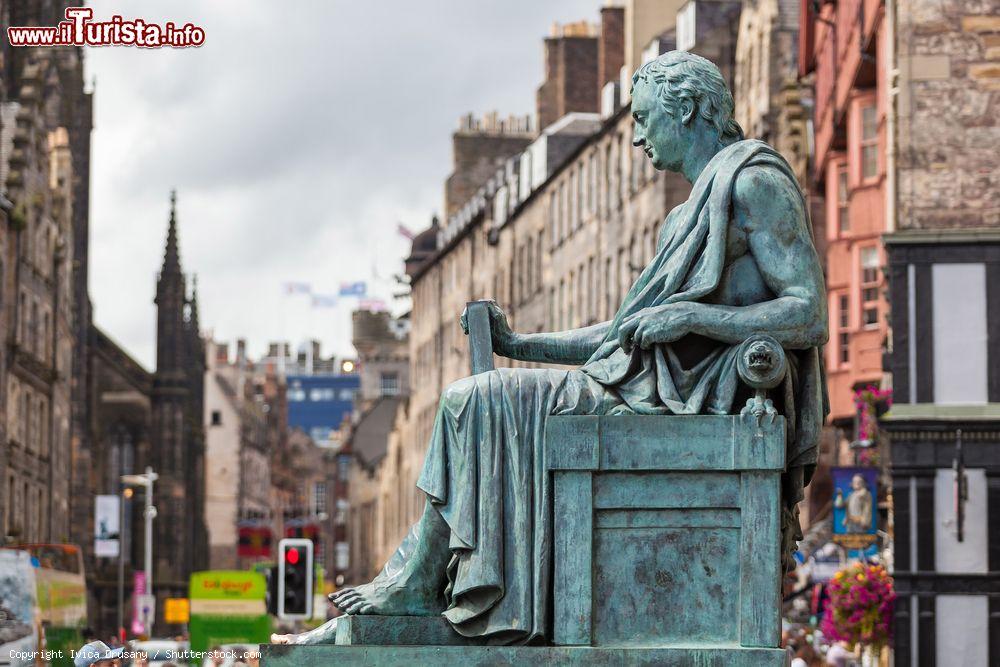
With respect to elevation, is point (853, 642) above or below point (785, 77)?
below

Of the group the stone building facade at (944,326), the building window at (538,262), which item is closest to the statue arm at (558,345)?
the stone building facade at (944,326)

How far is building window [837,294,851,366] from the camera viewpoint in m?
41.6

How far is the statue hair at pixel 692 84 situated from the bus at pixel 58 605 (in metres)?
27.3

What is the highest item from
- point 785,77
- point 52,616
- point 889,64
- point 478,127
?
point 478,127

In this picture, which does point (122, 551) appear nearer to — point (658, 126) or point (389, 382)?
point (389, 382)

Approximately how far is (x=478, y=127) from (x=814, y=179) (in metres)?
60.7

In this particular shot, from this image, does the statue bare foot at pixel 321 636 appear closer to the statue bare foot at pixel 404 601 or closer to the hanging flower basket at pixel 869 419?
the statue bare foot at pixel 404 601

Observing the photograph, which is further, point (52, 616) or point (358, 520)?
point (358, 520)

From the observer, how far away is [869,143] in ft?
127

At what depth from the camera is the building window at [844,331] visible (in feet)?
137

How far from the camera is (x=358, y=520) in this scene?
136750 millimetres

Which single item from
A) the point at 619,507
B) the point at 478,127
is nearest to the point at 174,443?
the point at 478,127

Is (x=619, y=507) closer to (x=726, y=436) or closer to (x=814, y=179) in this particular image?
(x=726, y=436)

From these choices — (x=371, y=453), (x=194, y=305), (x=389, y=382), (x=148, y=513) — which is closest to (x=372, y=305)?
(x=389, y=382)
